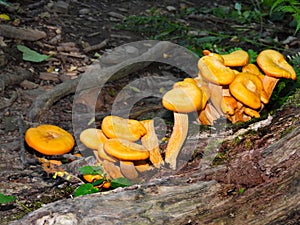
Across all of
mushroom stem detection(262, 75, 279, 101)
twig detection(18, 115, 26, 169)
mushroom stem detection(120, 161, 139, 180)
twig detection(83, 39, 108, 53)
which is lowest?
twig detection(18, 115, 26, 169)

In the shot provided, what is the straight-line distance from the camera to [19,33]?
635cm

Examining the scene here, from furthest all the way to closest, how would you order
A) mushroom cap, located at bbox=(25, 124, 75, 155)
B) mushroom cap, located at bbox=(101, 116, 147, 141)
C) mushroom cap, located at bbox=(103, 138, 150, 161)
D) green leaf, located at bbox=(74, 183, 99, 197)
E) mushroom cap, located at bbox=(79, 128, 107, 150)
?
mushroom cap, located at bbox=(25, 124, 75, 155), mushroom cap, located at bbox=(79, 128, 107, 150), mushroom cap, located at bbox=(101, 116, 147, 141), mushroom cap, located at bbox=(103, 138, 150, 161), green leaf, located at bbox=(74, 183, 99, 197)

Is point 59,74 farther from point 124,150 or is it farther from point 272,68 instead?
point 272,68

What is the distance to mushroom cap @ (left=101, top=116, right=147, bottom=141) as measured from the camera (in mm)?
3363

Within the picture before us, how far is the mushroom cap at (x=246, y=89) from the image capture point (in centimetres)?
339

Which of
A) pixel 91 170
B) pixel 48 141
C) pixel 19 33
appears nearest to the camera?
pixel 91 170

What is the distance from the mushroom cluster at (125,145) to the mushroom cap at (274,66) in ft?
3.23

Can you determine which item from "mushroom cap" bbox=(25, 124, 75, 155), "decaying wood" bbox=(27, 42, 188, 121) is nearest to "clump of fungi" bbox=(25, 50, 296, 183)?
"mushroom cap" bbox=(25, 124, 75, 155)

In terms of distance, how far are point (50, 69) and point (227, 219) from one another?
13.1 ft

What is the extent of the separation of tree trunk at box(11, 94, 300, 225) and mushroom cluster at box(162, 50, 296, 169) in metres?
0.54

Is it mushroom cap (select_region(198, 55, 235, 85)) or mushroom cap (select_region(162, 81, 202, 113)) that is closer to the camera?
mushroom cap (select_region(162, 81, 202, 113))

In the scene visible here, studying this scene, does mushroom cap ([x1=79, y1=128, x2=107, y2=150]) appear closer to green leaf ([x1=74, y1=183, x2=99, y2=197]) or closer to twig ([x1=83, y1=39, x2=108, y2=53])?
green leaf ([x1=74, y1=183, x2=99, y2=197])

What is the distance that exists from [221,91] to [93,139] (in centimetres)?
106

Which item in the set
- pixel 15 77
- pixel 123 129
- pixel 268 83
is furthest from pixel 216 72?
pixel 15 77
